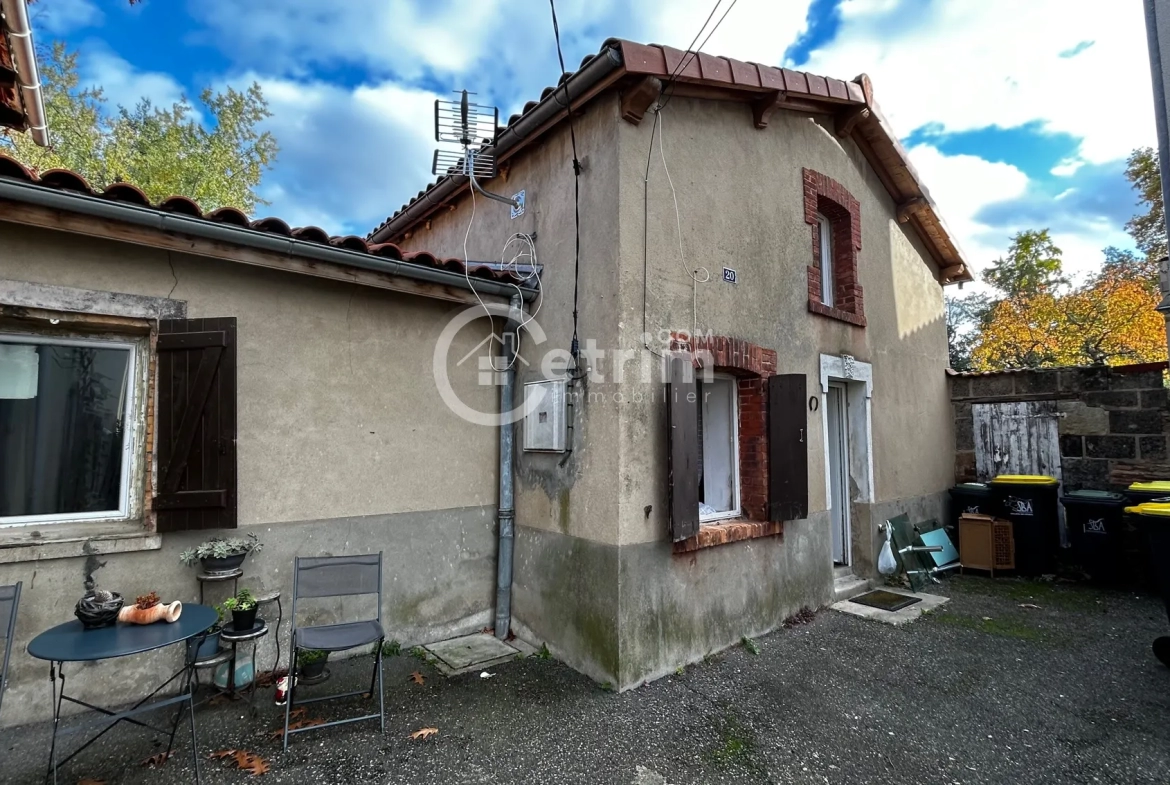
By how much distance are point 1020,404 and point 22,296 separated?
11.3m

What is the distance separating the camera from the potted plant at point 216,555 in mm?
3736

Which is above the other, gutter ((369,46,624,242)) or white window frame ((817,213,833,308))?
gutter ((369,46,624,242))

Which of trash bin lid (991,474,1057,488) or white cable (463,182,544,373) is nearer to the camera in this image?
white cable (463,182,544,373)

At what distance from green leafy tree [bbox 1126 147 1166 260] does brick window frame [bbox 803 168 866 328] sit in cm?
1830

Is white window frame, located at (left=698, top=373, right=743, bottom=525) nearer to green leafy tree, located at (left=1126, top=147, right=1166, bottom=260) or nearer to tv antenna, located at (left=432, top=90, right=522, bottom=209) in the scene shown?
tv antenna, located at (left=432, top=90, right=522, bottom=209)

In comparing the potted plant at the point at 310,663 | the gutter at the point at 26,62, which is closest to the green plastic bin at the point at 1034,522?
the potted plant at the point at 310,663

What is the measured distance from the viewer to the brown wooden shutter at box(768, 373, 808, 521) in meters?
5.09

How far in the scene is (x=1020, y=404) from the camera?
8.16 m

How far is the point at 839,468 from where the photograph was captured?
7.02 metres

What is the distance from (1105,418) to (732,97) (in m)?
7.00

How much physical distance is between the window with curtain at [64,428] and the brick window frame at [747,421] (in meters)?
4.34

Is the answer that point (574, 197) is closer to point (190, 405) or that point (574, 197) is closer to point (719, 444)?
point (719, 444)

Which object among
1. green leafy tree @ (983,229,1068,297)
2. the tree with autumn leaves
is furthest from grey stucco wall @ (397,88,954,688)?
green leafy tree @ (983,229,1068,297)

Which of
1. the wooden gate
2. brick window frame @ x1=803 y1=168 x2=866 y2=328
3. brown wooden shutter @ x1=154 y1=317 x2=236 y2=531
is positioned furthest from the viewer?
the wooden gate
